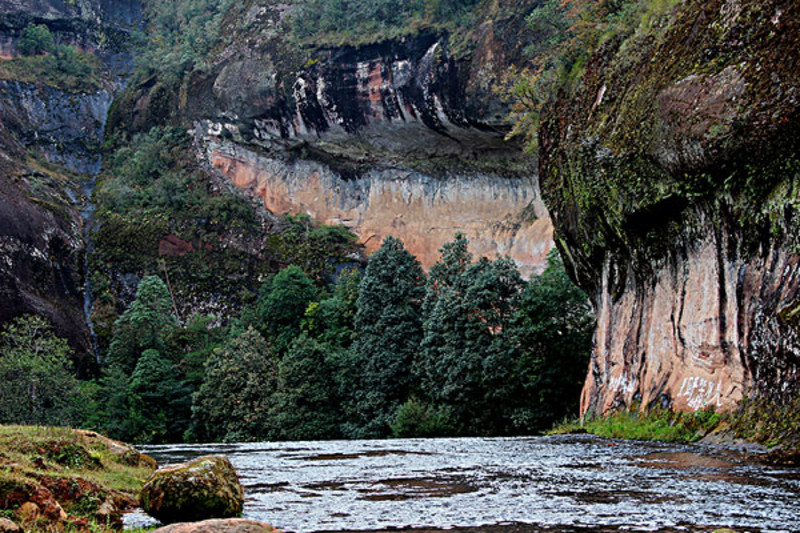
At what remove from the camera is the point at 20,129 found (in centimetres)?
6825

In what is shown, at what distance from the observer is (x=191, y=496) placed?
7656 millimetres

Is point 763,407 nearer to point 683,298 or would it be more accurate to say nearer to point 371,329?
point 683,298

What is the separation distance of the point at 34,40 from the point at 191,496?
268 feet

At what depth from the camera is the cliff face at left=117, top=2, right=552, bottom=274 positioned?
51938 mm

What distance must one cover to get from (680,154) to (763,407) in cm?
588

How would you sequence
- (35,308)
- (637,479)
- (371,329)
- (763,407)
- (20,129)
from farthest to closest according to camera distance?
1. (20,129)
2. (35,308)
3. (371,329)
4. (763,407)
5. (637,479)

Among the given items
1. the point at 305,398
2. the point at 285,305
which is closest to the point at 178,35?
the point at 285,305

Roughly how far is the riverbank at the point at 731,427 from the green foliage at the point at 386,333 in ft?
62.4

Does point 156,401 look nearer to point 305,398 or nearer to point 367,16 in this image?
point 305,398

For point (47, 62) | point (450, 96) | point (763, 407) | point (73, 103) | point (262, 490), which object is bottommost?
point (262, 490)

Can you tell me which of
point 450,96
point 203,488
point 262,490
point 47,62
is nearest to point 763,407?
point 262,490

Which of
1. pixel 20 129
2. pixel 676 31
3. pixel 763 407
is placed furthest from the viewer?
pixel 20 129

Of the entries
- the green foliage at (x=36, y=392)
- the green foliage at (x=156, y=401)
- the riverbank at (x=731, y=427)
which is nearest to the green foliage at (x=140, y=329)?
the green foliage at (x=156, y=401)

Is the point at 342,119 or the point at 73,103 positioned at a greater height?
the point at 73,103
